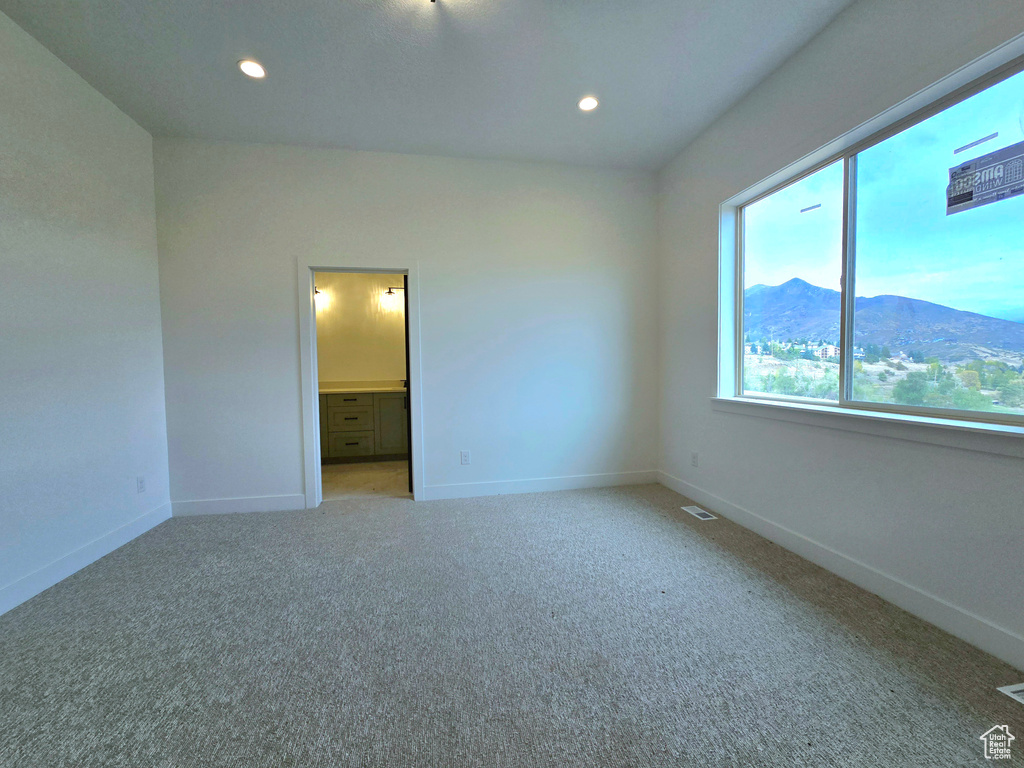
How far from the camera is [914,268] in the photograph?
190 cm

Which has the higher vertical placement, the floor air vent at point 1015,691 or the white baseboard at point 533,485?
the white baseboard at point 533,485

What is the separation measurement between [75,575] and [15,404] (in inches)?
39.6

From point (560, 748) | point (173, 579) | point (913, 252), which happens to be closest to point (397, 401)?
point (173, 579)

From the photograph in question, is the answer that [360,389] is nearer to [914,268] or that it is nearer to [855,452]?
[855,452]

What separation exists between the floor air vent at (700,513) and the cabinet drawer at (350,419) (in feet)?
11.9

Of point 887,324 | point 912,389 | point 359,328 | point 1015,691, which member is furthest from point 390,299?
point 1015,691

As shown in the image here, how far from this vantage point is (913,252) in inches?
74.9

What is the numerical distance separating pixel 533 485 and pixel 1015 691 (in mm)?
2710

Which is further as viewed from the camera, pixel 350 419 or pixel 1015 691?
pixel 350 419

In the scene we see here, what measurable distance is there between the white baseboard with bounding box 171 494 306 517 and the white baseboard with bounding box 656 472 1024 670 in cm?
342

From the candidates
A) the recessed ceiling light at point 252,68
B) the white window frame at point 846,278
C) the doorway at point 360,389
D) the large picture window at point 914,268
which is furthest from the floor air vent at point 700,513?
the recessed ceiling light at point 252,68

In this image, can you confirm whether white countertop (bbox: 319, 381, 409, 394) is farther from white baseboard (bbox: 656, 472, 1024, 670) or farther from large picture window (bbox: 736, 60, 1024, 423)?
large picture window (bbox: 736, 60, 1024, 423)

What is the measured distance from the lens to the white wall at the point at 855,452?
155 centimetres

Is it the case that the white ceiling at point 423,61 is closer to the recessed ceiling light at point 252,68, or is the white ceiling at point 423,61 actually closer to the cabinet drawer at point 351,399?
the recessed ceiling light at point 252,68
